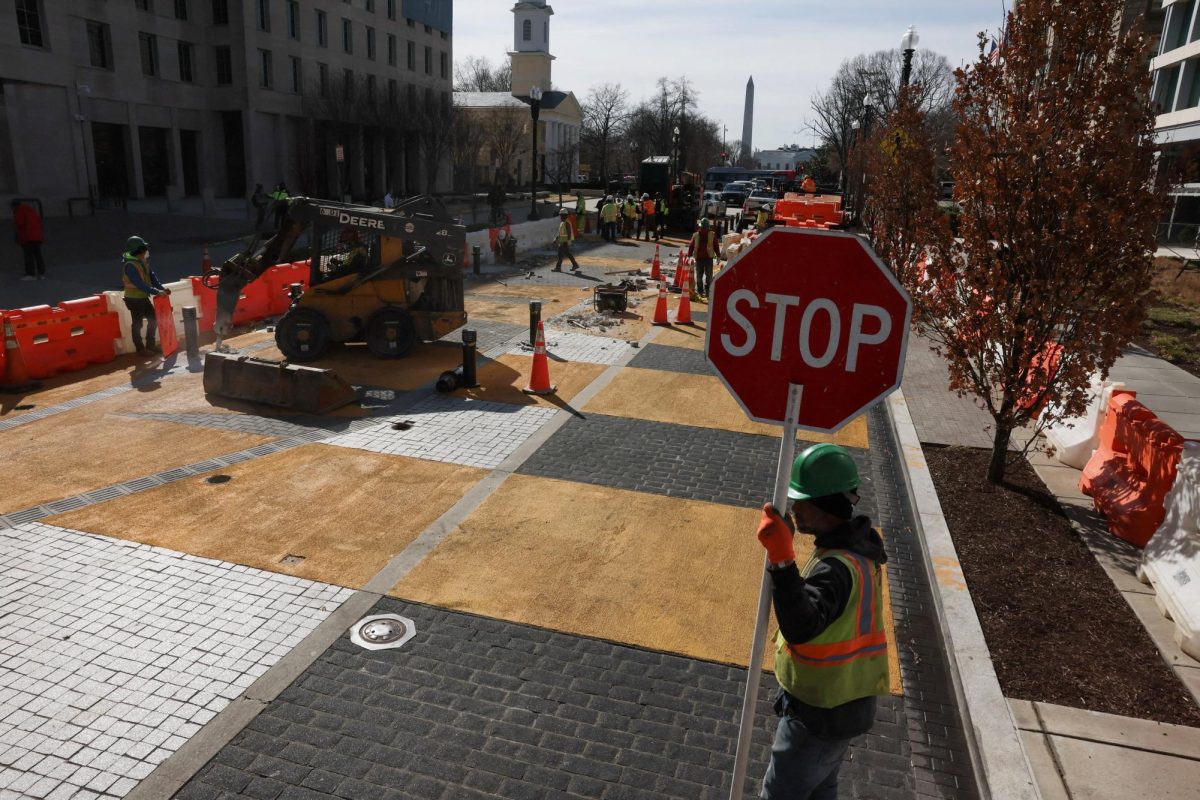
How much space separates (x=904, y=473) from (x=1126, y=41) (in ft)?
15.3

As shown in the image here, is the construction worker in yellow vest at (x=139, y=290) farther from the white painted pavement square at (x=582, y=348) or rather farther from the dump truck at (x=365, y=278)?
the white painted pavement square at (x=582, y=348)

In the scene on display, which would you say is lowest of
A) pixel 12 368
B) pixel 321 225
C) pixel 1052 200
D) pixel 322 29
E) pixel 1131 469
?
pixel 12 368

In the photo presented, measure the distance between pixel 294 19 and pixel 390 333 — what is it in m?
42.4

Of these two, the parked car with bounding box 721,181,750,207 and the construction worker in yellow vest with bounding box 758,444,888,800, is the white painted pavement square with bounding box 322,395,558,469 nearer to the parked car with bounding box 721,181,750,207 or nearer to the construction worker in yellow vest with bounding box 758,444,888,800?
the construction worker in yellow vest with bounding box 758,444,888,800

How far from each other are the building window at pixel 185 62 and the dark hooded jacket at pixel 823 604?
159 feet

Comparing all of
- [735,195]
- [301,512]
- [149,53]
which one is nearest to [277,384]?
[301,512]

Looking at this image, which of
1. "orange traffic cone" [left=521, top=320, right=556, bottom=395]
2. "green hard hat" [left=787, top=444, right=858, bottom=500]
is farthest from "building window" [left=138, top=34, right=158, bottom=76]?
"green hard hat" [left=787, top=444, right=858, bottom=500]

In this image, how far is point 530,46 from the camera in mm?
96125

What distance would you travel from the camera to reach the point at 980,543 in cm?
720

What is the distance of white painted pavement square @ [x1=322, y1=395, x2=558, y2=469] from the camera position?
9199 mm

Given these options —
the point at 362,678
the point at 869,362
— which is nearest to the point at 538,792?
the point at 362,678

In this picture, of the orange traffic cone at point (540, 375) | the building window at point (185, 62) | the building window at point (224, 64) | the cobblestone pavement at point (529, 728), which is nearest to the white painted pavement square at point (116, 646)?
the cobblestone pavement at point (529, 728)

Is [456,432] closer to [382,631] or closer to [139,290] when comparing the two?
[382,631]

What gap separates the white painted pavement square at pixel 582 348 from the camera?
1386 centimetres
